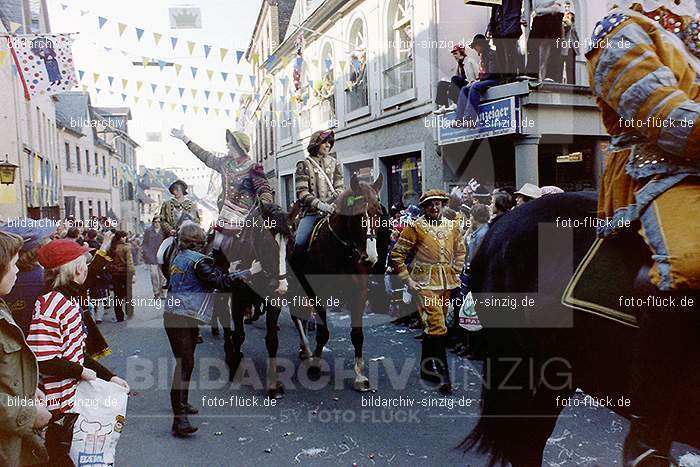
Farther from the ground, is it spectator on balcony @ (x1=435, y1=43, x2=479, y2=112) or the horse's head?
spectator on balcony @ (x1=435, y1=43, x2=479, y2=112)

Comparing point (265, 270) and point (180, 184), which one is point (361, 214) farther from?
point (180, 184)

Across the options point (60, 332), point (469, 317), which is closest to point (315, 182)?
point (469, 317)

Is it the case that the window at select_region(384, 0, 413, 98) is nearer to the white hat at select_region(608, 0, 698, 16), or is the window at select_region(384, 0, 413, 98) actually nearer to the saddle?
the white hat at select_region(608, 0, 698, 16)

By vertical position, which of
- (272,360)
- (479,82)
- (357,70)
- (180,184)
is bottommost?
(272,360)

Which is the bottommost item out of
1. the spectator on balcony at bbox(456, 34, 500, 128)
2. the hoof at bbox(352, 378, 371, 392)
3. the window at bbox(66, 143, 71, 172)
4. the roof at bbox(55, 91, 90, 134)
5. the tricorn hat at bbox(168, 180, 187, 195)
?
the hoof at bbox(352, 378, 371, 392)

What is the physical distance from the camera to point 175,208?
10297mm

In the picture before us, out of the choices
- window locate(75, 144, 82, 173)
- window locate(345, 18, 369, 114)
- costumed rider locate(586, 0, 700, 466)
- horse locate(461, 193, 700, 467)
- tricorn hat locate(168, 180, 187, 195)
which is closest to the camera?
costumed rider locate(586, 0, 700, 466)

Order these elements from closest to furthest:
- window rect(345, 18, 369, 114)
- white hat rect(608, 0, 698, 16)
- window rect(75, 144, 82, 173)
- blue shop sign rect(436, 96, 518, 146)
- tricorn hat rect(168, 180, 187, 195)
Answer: white hat rect(608, 0, 698, 16) < tricorn hat rect(168, 180, 187, 195) < blue shop sign rect(436, 96, 518, 146) < window rect(345, 18, 369, 114) < window rect(75, 144, 82, 173)

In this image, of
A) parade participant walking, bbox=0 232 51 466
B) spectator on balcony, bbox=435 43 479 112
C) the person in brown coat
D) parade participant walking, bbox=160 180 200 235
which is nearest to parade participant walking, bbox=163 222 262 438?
parade participant walking, bbox=0 232 51 466

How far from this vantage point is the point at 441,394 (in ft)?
18.7

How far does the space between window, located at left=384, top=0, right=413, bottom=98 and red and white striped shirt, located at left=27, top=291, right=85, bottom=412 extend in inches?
462

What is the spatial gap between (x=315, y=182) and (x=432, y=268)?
1940 millimetres

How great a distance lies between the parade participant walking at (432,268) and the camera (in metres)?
6.03

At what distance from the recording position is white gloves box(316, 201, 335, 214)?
20.9 ft
